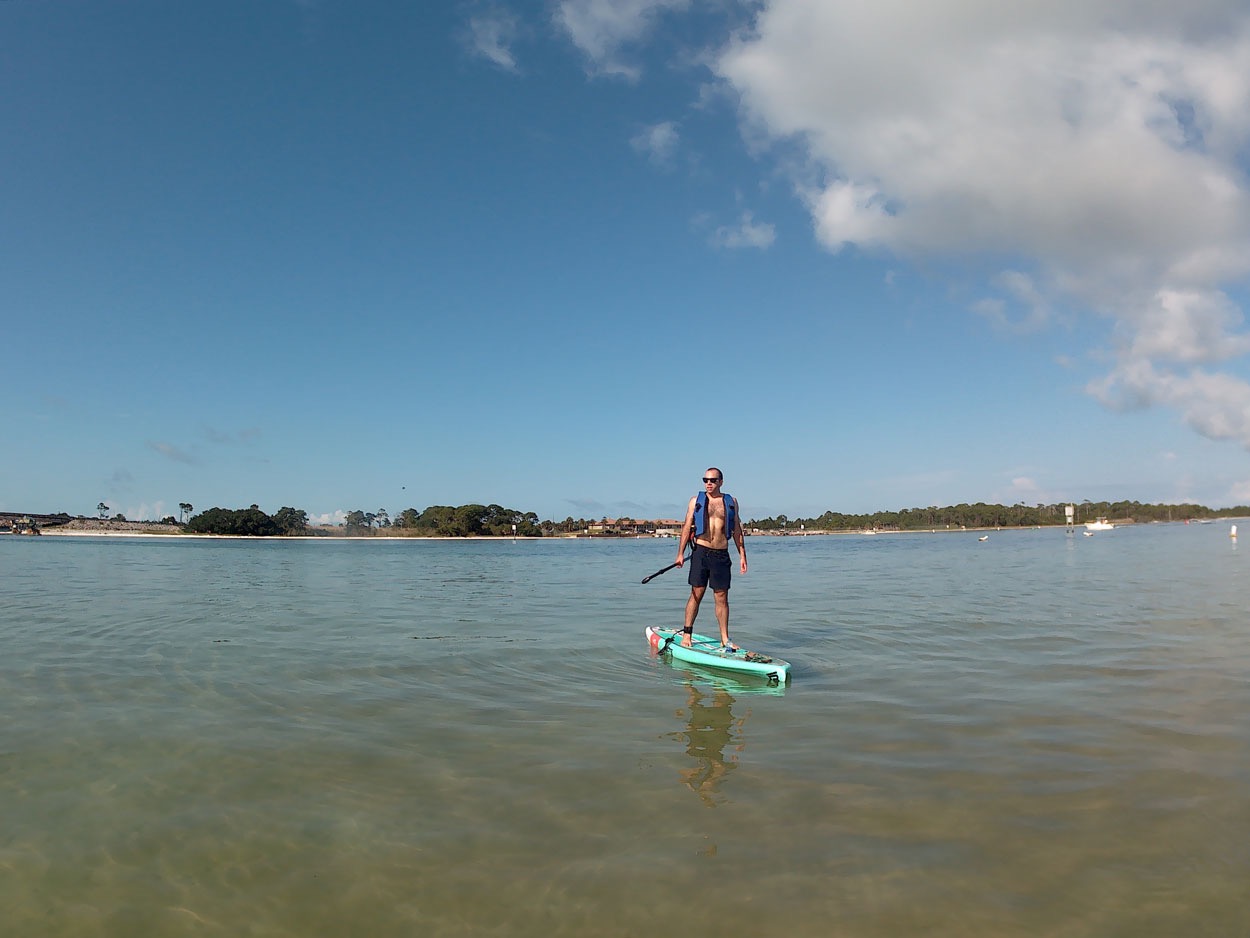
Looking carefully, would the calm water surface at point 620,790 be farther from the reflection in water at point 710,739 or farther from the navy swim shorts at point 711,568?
the navy swim shorts at point 711,568

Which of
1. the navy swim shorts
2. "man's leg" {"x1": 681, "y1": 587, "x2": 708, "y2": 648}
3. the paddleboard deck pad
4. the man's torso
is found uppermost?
the man's torso

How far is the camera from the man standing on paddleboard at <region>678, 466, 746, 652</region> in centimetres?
1227

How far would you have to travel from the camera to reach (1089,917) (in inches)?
163

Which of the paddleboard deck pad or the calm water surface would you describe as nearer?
the calm water surface

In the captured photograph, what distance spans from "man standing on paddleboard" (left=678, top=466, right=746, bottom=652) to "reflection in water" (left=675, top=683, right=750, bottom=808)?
227 centimetres

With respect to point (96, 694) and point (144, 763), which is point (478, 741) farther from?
point (96, 694)

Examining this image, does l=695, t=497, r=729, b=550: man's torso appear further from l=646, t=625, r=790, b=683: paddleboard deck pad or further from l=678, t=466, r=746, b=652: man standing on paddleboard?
l=646, t=625, r=790, b=683: paddleboard deck pad

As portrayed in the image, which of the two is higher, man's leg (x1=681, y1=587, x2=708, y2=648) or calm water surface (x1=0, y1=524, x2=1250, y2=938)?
man's leg (x1=681, y1=587, x2=708, y2=648)

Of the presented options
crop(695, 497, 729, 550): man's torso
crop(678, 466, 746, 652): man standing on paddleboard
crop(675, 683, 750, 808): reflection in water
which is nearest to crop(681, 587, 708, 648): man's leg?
crop(678, 466, 746, 652): man standing on paddleboard

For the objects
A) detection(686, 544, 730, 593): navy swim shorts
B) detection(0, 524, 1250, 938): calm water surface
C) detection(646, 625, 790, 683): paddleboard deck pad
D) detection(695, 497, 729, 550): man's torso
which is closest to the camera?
detection(0, 524, 1250, 938): calm water surface

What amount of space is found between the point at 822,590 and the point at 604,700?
19.2 meters

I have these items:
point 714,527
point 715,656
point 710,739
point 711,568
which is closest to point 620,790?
point 710,739

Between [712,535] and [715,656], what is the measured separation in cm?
202

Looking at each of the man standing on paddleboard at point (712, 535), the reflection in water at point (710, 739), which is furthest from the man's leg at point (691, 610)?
the reflection in water at point (710, 739)
